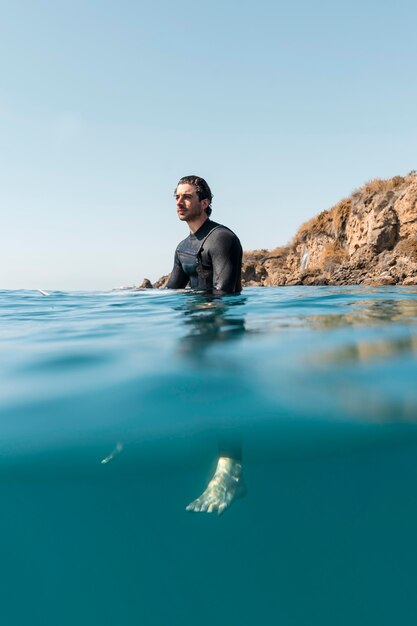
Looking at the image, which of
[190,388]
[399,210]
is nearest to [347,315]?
[190,388]

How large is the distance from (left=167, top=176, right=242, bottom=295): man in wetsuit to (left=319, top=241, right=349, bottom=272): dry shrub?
1566 centimetres

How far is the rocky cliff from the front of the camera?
16219mm

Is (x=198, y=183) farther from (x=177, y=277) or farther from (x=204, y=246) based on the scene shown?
(x=177, y=277)

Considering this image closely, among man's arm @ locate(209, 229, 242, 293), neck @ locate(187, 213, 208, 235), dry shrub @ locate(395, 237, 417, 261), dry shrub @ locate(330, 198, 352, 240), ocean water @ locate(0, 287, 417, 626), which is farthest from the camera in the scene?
dry shrub @ locate(330, 198, 352, 240)

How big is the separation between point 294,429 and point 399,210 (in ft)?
66.7

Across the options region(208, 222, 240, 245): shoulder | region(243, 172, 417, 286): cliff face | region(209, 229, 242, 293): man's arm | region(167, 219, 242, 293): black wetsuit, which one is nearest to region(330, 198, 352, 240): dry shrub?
region(243, 172, 417, 286): cliff face

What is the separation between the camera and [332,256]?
21391 mm

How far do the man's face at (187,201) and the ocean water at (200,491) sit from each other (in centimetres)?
356

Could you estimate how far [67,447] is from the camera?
58.1 inches

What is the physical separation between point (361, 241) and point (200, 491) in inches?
824

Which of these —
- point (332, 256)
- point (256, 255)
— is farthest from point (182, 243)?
point (256, 255)

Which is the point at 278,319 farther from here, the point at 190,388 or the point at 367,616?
the point at 367,616

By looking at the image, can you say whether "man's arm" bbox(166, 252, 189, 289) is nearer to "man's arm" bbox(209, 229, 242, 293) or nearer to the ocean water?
"man's arm" bbox(209, 229, 242, 293)

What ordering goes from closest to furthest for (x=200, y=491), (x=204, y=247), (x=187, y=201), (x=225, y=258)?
(x=200, y=491)
(x=225, y=258)
(x=204, y=247)
(x=187, y=201)
